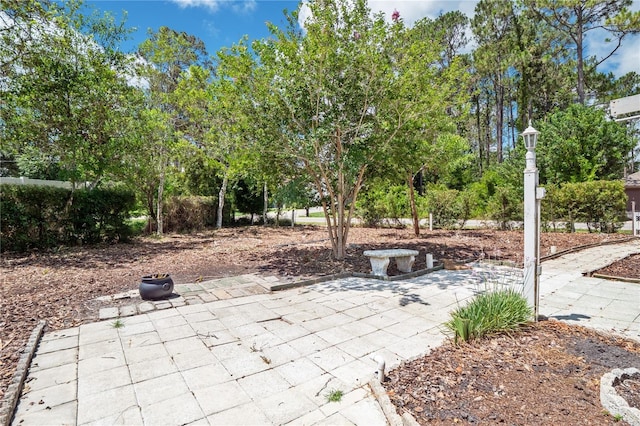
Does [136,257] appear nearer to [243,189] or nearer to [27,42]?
[27,42]

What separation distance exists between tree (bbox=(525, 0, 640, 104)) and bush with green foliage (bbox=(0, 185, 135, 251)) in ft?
65.9

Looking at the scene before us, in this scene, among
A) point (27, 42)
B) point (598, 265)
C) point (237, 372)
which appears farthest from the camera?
point (27, 42)

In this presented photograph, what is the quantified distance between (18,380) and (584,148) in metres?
18.6

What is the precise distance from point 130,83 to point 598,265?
41.6 feet

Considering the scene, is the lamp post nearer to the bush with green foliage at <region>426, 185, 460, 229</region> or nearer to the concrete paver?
the concrete paver

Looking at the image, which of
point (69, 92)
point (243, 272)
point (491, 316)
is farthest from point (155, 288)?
point (69, 92)

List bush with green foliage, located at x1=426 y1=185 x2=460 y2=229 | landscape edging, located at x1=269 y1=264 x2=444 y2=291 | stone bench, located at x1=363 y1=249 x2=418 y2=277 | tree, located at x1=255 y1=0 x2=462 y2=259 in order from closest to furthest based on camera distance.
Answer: landscape edging, located at x1=269 y1=264 x2=444 y2=291 < tree, located at x1=255 y1=0 x2=462 y2=259 < stone bench, located at x1=363 y1=249 x2=418 y2=277 < bush with green foliage, located at x1=426 y1=185 x2=460 y2=229

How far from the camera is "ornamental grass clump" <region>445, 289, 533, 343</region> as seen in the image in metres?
3.06

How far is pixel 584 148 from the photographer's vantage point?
46.8 feet

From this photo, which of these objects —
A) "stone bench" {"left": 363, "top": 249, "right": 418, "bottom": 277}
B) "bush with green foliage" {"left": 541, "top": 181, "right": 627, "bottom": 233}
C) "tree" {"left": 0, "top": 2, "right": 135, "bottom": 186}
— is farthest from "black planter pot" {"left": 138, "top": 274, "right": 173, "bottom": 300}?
"bush with green foliage" {"left": 541, "top": 181, "right": 627, "bottom": 233}

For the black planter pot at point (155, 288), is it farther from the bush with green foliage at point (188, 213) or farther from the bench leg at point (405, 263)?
the bush with green foliage at point (188, 213)

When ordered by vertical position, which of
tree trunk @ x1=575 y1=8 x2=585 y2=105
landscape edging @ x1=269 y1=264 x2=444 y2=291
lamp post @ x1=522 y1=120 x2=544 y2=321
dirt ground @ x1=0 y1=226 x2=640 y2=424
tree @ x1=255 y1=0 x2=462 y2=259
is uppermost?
tree trunk @ x1=575 y1=8 x2=585 y2=105

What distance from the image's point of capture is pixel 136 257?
7.91 meters

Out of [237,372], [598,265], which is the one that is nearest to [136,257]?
[237,372]
